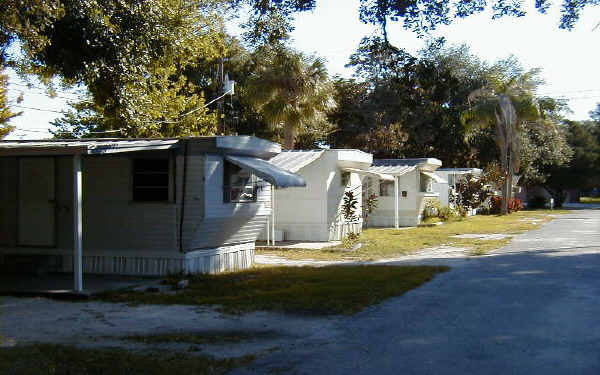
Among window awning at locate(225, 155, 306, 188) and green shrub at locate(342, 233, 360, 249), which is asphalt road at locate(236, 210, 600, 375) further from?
green shrub at locate(342, 233, 360, 249)

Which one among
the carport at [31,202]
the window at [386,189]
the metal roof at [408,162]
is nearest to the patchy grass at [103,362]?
the carport at [31,202]

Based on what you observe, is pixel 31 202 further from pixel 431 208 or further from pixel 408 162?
pixel 431 208

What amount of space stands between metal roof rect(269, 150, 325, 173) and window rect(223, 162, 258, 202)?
4348mm

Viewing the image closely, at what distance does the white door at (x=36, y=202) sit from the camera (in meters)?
13.5

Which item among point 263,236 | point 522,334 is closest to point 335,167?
point 263,236

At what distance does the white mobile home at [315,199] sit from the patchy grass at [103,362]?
13456 mm

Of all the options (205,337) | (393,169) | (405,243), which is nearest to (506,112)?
(393,169)

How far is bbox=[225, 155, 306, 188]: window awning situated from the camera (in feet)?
42.0

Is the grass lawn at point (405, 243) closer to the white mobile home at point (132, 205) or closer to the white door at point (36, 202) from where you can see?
the white mobile home at point (132, 205)

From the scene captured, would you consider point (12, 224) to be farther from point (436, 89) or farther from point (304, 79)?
point (304, 79)

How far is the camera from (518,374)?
614 centimetres

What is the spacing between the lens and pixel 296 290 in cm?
1165

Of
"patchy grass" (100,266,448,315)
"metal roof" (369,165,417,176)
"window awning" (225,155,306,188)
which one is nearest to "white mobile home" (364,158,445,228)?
"metal roof" (369,165,417,176)

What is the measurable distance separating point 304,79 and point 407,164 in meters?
7.65
